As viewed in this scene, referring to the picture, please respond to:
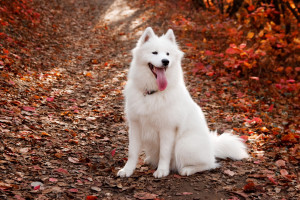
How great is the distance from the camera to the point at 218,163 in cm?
410

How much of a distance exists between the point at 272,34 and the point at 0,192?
7254 millimetres

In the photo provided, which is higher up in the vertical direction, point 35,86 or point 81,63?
point 81,63

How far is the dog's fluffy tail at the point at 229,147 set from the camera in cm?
416

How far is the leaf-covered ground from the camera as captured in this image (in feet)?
11.0

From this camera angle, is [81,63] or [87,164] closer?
[87,164]

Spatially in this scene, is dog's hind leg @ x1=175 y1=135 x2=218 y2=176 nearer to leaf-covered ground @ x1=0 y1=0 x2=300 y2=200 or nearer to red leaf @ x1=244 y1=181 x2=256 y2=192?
leaf-covered ground @ x1=0 y1=0 x2=300 y2=200

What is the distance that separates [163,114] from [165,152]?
0.53m

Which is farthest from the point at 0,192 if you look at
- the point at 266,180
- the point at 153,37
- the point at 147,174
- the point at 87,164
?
the point at 266,180

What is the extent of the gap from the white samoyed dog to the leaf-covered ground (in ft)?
0.72

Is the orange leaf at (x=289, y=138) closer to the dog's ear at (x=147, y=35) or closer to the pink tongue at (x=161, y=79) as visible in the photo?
the pink tongue at (x=161, y=79)

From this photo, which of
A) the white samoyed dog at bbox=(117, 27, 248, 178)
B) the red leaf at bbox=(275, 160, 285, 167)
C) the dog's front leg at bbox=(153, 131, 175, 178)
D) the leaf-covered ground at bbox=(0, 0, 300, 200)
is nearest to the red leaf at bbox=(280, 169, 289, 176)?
the leaf-covered ground at bbox=(0, 0, 300, 200)

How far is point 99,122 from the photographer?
17.7ft

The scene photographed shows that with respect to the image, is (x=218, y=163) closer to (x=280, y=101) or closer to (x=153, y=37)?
(x=153, y=37)

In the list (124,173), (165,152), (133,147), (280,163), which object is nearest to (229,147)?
(280,163)
